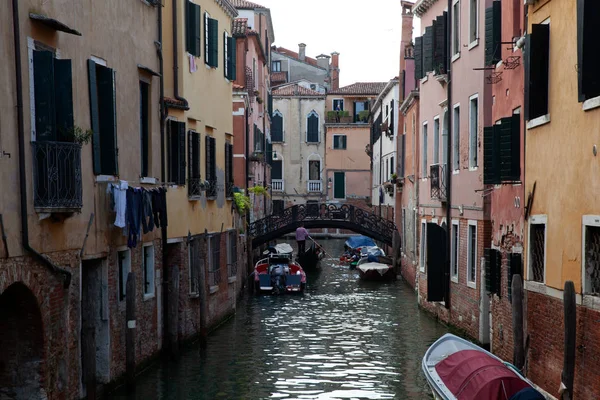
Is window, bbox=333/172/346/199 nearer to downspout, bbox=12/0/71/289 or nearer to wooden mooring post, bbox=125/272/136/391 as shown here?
wooden mooring post, bbox=125/272/136/391

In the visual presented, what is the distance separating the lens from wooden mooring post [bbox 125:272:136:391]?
12.1 metres

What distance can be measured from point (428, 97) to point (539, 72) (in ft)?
37.3

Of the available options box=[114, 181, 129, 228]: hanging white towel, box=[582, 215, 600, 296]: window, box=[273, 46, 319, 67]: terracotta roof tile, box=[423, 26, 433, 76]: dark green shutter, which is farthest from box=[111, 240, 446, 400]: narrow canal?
box=[273, 46, 319, 67]: terracotta roof tile

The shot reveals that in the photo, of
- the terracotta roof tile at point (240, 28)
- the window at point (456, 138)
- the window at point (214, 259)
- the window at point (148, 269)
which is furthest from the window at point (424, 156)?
the window at point (148, 269)

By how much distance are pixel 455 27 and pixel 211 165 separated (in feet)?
20.3

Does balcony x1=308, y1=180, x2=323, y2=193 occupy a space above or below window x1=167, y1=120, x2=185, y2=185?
below

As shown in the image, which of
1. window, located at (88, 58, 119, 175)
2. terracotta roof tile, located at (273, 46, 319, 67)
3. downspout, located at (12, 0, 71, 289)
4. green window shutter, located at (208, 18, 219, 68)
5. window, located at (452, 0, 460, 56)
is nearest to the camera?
downspout, located at (12, 0, 71, 289)

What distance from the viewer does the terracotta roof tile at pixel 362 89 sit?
2233 inches

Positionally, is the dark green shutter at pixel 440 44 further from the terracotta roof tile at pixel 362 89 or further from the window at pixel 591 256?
the terracotta roof tile at pixel 362 89

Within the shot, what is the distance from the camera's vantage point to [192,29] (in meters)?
16.4

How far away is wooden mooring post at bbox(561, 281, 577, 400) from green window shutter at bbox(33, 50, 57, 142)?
19.2 feet

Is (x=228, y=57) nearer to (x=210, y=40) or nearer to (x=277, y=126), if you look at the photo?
(x=210, y=40)

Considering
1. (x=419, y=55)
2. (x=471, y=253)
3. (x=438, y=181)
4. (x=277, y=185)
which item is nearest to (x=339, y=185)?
(x=277, y=185)

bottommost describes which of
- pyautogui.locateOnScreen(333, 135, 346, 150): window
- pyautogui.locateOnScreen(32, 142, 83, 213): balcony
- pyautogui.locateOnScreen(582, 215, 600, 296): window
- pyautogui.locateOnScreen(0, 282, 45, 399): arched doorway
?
pyautogui.locateOnScreen(0, 282, 45, 399): arched doorway
